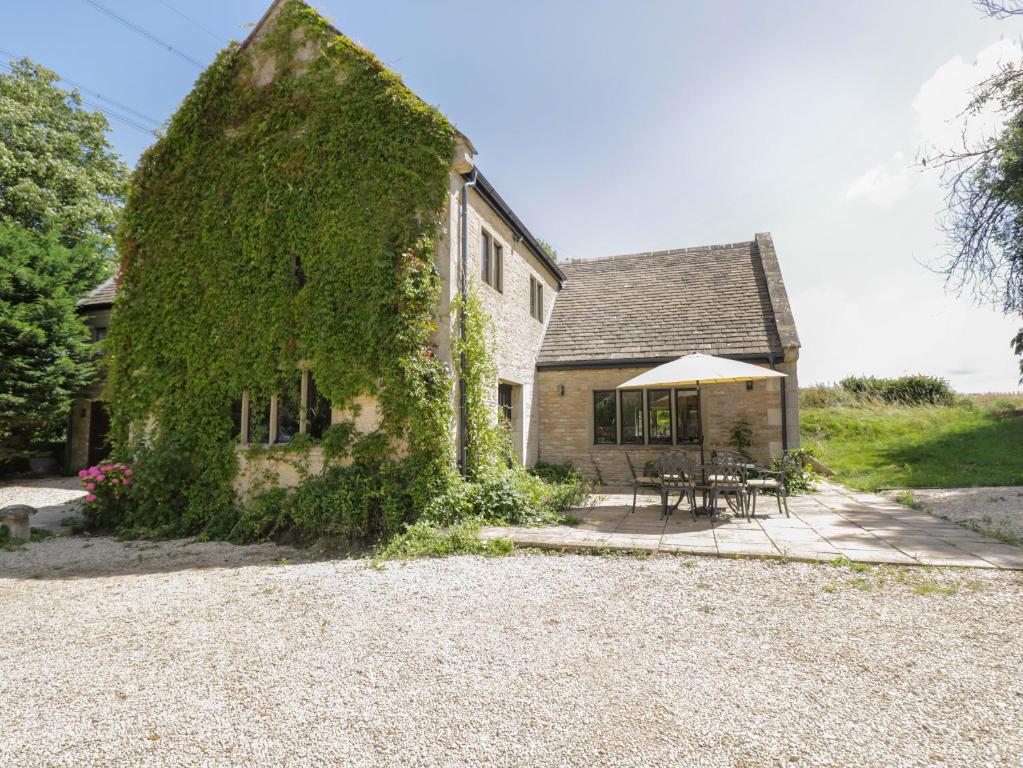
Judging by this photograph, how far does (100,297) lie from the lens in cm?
1747

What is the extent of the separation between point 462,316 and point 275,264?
10.9 ft

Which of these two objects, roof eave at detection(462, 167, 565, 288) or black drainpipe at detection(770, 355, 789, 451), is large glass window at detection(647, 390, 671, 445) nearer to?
black drainpipe at detection(770, 355, 789, 451)

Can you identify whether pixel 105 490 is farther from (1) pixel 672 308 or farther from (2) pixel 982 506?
(2) pixel 982 506

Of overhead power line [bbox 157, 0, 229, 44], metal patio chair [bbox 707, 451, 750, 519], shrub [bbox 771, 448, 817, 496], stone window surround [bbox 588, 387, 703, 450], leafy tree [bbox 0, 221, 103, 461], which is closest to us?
metal patio chair [bbox 707, 451, 750, 519]

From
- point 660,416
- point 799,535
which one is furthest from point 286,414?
point 660,416

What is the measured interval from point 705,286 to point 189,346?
12602 mm

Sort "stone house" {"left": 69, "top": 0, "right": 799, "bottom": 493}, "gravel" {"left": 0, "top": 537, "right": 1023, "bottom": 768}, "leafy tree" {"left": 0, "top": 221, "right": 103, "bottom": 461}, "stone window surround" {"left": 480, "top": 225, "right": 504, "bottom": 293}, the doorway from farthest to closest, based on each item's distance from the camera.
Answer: the doorway → "leafy tree" {"left": 0, "top": 221, "right": 103, "bottom": 461} → "stone window surround" {"left": 480, "top": 225, "right": 504, "bottom": 293} → "stone house" {"left": 69, "top": 0, "right": 799, "bottom": 493} → "gravel" {"left": 0, "top": 537, "right": 1023, "bottom": 768}

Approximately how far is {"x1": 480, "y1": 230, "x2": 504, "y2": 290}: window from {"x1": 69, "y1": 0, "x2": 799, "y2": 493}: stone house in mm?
27

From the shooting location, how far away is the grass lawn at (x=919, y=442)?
12586mm

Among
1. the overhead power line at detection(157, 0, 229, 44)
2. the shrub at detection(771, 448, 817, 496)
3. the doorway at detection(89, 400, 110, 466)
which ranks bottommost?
the shrub at detection(771, 448, 817, 496)

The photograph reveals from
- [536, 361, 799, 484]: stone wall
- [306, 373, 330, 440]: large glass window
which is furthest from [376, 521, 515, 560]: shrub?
[536, 361, 799, 484]: stone wall

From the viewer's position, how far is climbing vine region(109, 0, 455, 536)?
8.25 m

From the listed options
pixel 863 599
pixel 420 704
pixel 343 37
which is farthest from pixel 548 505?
pixel 343 37

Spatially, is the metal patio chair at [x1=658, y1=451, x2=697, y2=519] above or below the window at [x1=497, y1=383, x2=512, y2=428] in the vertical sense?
below
